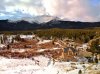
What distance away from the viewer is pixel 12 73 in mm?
45906

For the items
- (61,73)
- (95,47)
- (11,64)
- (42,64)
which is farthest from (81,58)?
(61,73)

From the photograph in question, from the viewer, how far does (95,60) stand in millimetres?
56812

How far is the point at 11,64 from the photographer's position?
56.2m

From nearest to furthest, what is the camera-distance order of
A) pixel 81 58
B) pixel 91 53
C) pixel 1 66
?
pixel 1 66
pixel 81 58
pixel 91 53

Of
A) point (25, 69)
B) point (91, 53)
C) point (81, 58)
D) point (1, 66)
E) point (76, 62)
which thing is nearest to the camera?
point (25, 69)

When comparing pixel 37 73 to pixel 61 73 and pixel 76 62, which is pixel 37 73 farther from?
pixel 76 62

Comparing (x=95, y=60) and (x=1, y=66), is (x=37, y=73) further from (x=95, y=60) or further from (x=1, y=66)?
(x=95, y=60)

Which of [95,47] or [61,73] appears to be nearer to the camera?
[61,73]

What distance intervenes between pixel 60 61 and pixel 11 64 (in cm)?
908

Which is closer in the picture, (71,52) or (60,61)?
(60,61)

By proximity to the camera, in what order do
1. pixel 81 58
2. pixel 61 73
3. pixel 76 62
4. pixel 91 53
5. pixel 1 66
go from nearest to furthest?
pixel 61 73 → pixel 1 66 → pixel 76 62 → pixel 81 58 → pixel 91 53

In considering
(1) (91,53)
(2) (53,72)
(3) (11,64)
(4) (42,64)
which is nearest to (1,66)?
(3) (11,64)

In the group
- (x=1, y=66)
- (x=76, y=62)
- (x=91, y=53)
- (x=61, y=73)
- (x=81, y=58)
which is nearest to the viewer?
(x=61, y=73)

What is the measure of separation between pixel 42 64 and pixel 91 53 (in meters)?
14.4
